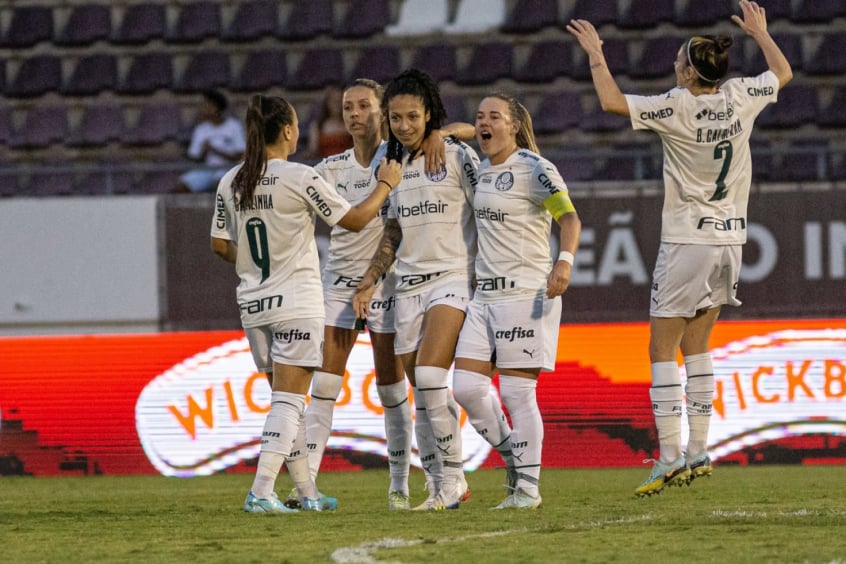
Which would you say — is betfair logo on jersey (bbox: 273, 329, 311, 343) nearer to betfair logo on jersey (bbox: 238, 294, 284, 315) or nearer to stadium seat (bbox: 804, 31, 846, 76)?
betfair logo on jersey (bbox: 238, 294, 284, 315)

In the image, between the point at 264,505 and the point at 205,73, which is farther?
the point at 205,73

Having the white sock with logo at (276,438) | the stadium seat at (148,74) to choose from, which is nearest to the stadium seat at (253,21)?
the stadium seat at (148,74)

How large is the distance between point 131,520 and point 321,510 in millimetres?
871

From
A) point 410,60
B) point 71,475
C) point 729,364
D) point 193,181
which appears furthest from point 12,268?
point 729,364

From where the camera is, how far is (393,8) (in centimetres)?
1496

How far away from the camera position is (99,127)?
1452cm

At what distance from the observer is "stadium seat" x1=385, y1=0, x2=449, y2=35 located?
14.8 meters

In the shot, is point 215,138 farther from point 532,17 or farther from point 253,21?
point 532,17

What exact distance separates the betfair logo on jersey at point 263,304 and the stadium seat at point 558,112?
7.73m

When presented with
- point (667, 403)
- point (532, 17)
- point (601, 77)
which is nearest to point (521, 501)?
point (667, 403)

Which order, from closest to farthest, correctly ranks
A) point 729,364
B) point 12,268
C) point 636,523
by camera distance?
point 636,523 < point 729,364 < point 12,268

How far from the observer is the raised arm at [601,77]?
255 inches

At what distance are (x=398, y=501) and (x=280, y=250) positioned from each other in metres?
1.39

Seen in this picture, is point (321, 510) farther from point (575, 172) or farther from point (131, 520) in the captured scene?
point (575, 172)
